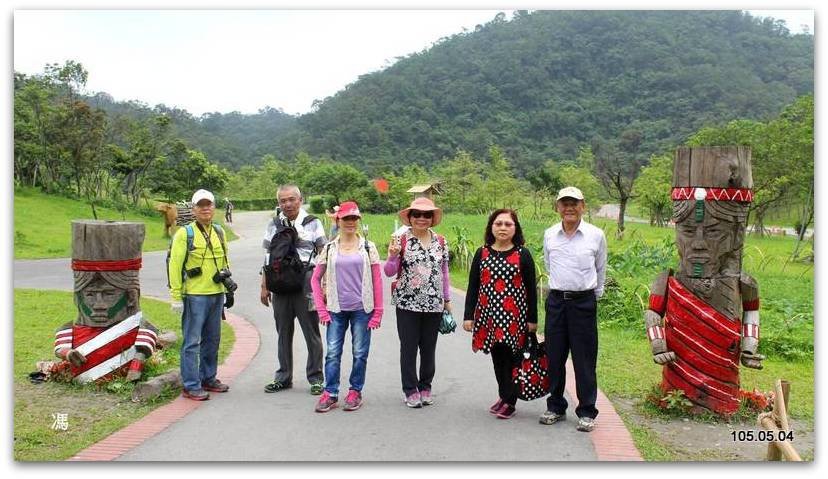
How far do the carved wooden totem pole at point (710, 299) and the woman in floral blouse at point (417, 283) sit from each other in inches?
54.4

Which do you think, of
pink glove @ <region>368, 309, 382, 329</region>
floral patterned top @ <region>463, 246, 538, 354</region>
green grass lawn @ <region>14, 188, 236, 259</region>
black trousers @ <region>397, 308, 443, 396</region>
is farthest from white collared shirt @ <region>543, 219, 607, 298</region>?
green grass lawn @ <region>14, 188, 236, 259</region>

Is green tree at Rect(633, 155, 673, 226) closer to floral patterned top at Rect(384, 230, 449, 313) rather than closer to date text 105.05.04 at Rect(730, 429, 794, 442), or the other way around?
date text 105.05.04 at Rect(730, 429, 794, 442)

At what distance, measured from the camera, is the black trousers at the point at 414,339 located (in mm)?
4527

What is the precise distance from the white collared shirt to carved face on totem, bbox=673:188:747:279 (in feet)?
2.09

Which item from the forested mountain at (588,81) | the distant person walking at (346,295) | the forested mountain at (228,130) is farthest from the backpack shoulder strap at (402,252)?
the forested mountain at (228,130)

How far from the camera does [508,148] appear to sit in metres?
31.3

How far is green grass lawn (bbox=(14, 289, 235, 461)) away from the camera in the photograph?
4062 mm

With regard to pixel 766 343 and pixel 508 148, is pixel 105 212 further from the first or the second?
pixel 508 148

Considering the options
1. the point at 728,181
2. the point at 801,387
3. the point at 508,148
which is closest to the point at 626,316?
the point at 801,387

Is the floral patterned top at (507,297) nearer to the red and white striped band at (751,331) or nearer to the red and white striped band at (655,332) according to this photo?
the red and white striped band at (655,332)

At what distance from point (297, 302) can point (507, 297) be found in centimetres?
155

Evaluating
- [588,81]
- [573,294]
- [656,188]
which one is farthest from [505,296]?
[656,188]

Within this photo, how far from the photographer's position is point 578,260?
13.6 ft

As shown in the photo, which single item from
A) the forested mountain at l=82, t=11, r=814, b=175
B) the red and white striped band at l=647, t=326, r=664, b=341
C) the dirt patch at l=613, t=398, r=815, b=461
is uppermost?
the forested mountain at l=82, t=11, r=814, b=175
